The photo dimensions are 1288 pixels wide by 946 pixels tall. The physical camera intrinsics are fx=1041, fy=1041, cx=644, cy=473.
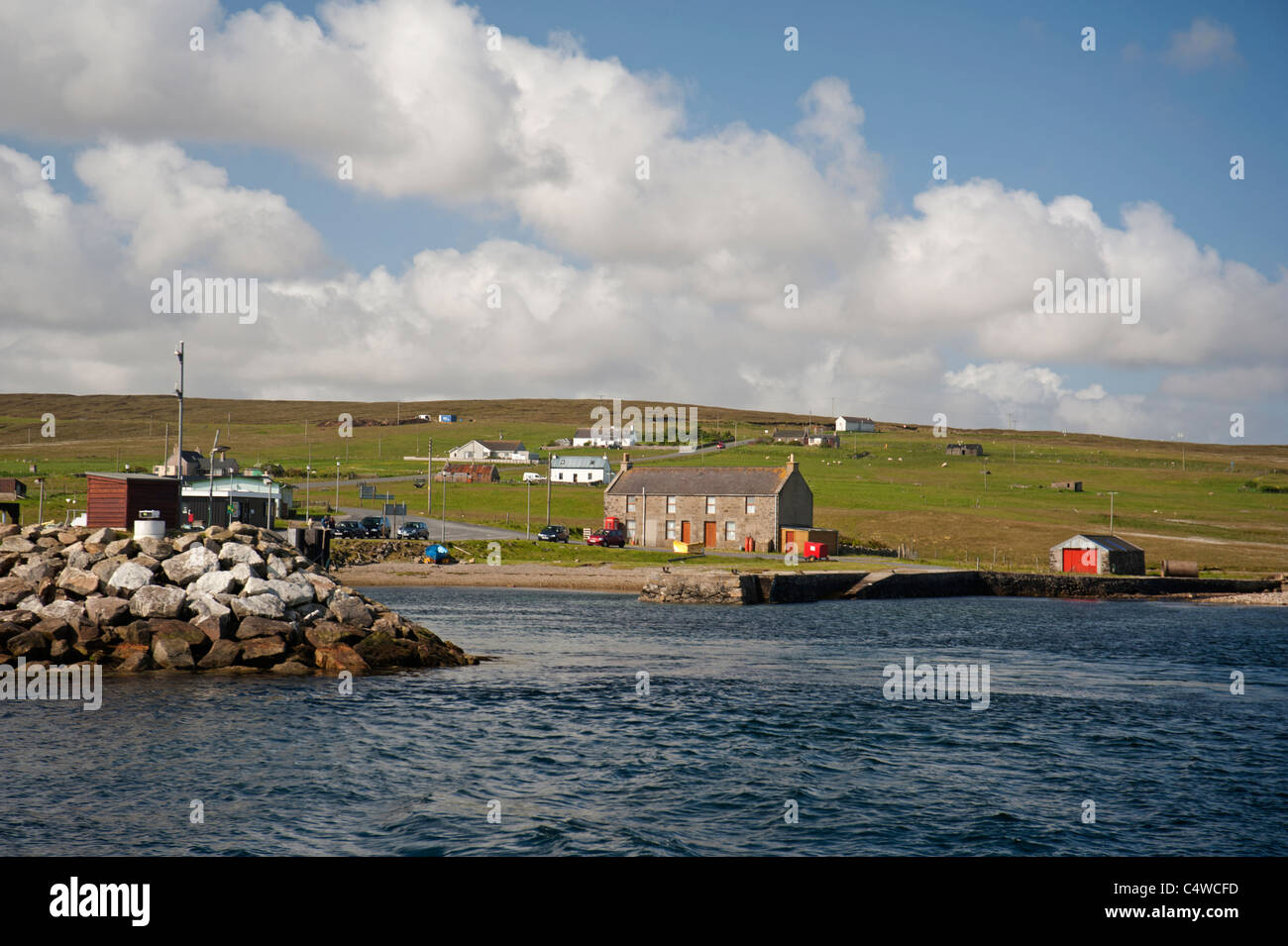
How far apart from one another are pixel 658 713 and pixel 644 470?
7149 centimetres

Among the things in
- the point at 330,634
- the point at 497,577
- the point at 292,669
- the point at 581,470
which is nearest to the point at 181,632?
the point at 292,669

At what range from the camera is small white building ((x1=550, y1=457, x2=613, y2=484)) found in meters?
147

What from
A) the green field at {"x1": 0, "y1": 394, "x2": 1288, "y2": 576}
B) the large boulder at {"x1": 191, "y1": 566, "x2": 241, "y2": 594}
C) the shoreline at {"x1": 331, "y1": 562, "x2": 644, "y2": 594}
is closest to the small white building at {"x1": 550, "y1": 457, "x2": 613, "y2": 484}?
the green field at {"x1": 0, "y1": 394, "x2": 1288, "y2": 576}

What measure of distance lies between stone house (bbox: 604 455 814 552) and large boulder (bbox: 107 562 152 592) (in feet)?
208

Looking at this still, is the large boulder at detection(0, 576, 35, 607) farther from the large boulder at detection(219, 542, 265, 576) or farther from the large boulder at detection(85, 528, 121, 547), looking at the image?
the large boulder at detection(219, 542, 265, 576)

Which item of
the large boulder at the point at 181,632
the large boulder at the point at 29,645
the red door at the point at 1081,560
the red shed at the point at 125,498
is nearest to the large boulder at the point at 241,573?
the large boulder at the point at 181,632

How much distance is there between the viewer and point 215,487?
85.4 meters

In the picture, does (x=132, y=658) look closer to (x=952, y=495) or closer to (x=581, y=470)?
(x=952, y=495)

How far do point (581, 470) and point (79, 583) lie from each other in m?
115

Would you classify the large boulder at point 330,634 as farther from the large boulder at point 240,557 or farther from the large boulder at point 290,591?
the large boulder at point 240,557

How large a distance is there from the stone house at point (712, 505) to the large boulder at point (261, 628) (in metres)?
61.6

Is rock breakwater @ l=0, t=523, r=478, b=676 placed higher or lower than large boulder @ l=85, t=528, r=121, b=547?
lower

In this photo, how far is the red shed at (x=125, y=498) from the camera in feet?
138

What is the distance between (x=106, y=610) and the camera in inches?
1284
